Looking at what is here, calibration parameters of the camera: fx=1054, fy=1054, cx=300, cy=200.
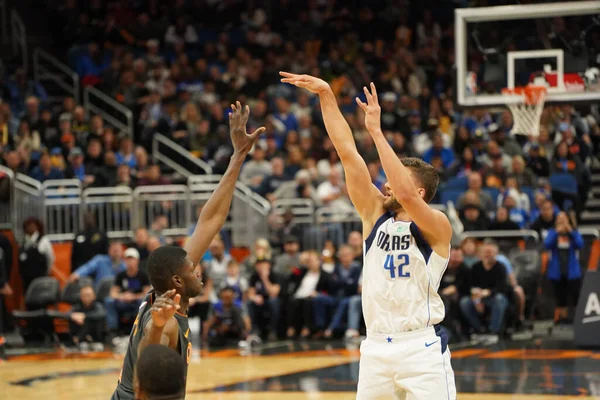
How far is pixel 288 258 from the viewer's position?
57.4ft

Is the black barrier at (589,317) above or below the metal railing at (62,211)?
below

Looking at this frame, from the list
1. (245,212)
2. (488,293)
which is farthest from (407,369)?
(245,212)

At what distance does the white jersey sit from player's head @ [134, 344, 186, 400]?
176cm

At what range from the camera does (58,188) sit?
63.1ft

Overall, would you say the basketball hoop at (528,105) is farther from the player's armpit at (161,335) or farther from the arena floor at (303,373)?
the player's armpit at (161,335)

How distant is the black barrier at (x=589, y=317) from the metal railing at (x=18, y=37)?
49.5ft

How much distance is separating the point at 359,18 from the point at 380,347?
2011cm

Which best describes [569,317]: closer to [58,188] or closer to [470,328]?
[470,328]

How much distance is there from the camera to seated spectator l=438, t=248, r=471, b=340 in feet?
51.2

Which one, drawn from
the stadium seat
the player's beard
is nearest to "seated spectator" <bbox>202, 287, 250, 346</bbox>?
the stadium seat

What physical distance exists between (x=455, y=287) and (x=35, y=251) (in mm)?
7114

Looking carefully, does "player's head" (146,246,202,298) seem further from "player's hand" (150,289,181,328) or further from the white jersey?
the white jersey

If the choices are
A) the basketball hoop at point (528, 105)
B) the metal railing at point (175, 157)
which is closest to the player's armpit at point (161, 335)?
the basketball hoop at point (528, 105)

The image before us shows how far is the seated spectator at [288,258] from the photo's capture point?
17.3 m
